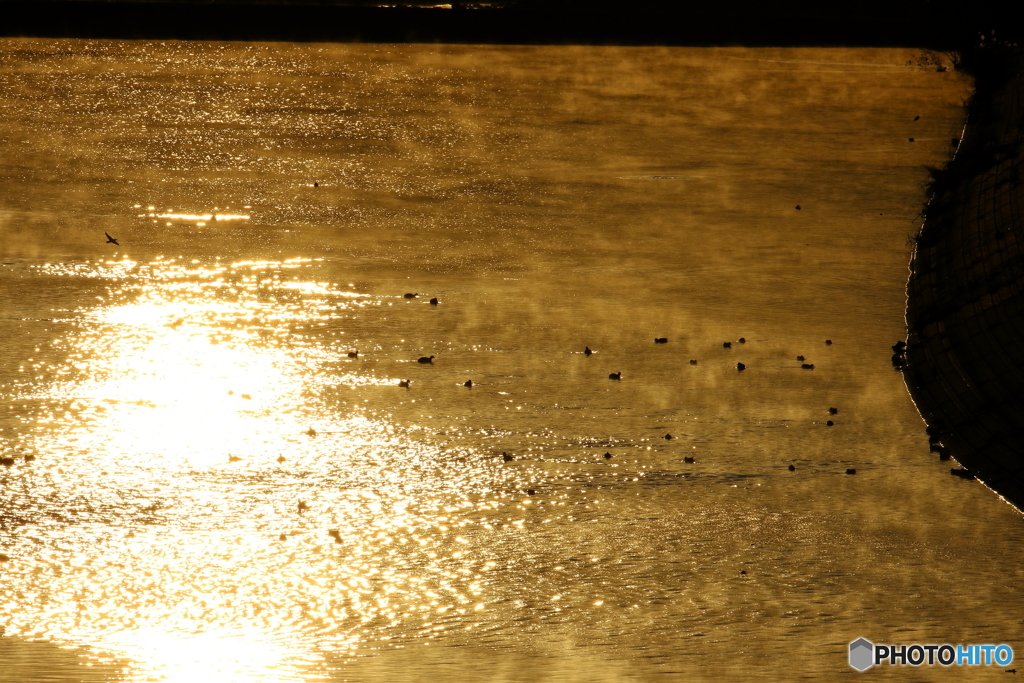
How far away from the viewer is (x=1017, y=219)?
1.96 metres

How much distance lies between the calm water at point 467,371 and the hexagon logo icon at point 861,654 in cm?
1

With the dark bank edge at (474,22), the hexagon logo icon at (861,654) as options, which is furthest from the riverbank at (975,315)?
the dark bank edge at (474,22)

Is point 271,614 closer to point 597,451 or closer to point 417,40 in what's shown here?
point 597,451

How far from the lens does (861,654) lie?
1481 millimetres

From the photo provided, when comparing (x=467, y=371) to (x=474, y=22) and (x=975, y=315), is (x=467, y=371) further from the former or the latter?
(x=474, y=22)

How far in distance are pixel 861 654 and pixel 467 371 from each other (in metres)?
0.84

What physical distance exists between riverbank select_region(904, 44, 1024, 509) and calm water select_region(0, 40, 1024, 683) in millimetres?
53

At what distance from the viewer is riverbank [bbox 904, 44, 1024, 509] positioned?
5.79 feet

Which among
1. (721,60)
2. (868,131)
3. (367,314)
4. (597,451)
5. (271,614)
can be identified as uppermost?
(721,60)

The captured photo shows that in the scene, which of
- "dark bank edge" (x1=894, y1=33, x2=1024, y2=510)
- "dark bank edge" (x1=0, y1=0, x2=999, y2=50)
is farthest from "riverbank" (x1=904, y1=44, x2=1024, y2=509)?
"dark bank edge" (x1=0, y1=0, x2=999, y2=50)

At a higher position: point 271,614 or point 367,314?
point 367,314

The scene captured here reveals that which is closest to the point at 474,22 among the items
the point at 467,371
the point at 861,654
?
the point at 467,371

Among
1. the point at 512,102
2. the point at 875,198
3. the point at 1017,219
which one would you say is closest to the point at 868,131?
the point at 875,198

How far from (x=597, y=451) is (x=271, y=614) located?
23.8 inches
